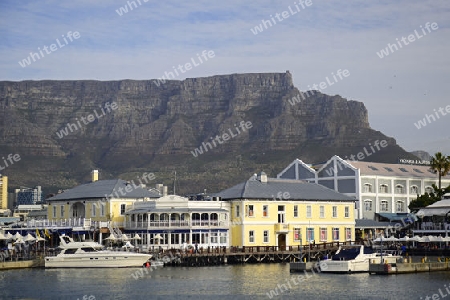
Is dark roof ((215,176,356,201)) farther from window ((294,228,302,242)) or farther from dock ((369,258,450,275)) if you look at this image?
dock ((369,258,450,275))

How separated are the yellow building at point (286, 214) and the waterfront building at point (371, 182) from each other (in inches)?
758

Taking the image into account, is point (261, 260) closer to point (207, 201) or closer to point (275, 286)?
point (207, 201)

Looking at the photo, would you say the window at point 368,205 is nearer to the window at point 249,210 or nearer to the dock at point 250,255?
the dock at point 250,255

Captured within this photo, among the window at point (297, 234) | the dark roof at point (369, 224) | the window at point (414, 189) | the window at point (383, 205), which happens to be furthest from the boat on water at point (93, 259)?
the window at point (414, 189)

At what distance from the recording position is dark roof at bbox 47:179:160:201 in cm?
9656

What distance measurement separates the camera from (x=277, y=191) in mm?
95938

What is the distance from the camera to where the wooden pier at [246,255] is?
84.0m

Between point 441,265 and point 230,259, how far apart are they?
21.8 meters

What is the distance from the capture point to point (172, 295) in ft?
197

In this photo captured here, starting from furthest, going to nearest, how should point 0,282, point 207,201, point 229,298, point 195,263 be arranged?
point 207,201 < point 195,263 < point 0,282 < point 229,298

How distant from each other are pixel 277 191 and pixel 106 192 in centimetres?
1904

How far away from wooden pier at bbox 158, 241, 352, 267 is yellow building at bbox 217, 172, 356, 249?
1.86 m

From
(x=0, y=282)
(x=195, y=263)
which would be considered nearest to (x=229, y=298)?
(x=0, y=282)

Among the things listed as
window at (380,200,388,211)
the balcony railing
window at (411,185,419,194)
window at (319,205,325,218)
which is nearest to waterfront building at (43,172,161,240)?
the balcony railing
